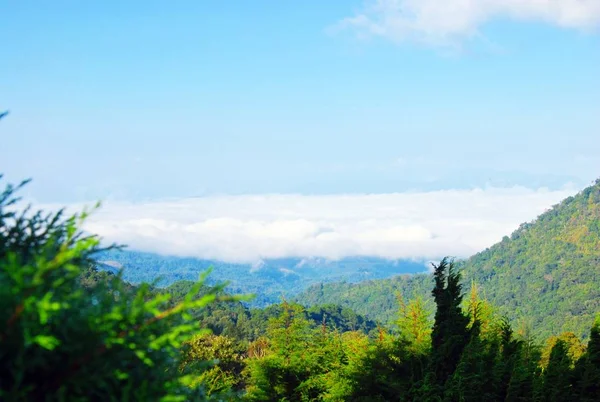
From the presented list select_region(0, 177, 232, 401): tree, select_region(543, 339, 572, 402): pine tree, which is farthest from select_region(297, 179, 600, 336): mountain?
select_region(0, 177, 232, 401): tree

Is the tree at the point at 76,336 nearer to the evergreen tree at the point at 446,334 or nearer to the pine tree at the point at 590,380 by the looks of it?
the evergreen tree at the point at 446,334

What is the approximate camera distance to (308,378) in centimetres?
1927

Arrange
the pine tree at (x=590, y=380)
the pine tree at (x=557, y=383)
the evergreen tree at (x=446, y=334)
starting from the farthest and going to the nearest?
the evergreen tree at (x=446, y=334), the pine tree at (x=590, y=380), the pine tree at (x=557, y=383)

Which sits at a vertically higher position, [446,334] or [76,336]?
[76,336]

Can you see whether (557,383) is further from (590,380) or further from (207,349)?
(207,349)

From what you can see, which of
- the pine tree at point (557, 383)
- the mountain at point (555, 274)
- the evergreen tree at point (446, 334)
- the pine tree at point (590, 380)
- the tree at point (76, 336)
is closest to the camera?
the tree at point (76, 336)

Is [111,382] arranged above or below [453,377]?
above

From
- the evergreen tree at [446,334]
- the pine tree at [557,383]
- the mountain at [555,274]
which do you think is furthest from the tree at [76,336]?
the mountain at [555,274]

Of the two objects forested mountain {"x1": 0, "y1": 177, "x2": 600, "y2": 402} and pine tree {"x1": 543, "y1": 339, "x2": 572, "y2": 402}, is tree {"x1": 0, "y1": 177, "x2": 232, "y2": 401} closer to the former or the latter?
forested mountain {"x1": 0, "y1": 177, "x2": 600, "y2": 402}

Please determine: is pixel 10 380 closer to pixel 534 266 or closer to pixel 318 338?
pixel 318 338

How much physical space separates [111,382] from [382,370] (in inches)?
613

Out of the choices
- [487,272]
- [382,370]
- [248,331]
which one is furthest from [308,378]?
[487,272]

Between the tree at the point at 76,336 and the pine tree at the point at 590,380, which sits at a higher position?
the tree at the point at 76,336

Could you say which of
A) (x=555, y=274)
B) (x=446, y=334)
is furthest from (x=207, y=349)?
(x=555, y=274)
